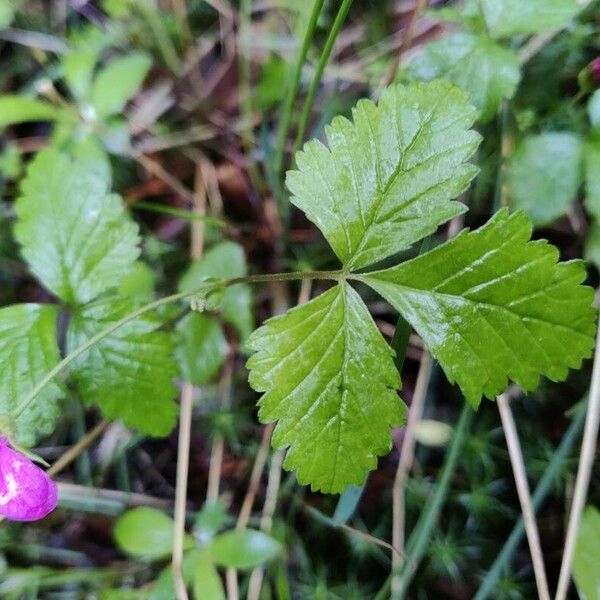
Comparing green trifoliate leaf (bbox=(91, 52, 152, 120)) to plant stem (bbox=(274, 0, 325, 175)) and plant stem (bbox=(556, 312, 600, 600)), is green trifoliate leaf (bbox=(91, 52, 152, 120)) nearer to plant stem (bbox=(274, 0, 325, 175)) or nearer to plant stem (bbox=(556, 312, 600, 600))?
plant stem (bbox=(274, 0, 325, 175))

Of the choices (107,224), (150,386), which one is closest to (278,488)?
(150,386)

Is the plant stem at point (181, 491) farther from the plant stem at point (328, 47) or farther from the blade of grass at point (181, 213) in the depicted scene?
the plant stem at point (328, 47)

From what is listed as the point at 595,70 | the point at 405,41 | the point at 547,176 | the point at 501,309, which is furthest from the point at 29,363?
the point at 595,70

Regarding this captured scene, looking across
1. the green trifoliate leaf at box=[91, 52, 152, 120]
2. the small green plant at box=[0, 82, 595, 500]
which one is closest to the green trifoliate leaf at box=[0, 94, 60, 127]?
the green trifoliate leaf at box=[91, 52, 152, 120]

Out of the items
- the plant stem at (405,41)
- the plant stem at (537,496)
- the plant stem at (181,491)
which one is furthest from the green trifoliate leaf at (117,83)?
the plant stem at (537,496)

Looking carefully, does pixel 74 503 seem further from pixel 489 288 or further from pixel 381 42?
pixel 381 42

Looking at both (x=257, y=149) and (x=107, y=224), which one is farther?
(x=257, y=149)
